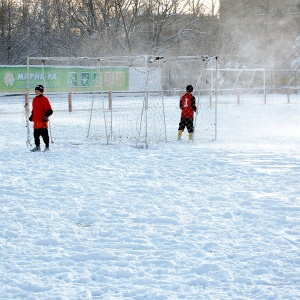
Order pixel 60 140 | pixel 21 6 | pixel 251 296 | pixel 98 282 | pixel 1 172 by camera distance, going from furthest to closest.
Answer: pixel 21 6 → pixel 60 140 → pixel 1 172 → pixel 98 282 → pixel 251 296

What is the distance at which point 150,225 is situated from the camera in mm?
6090

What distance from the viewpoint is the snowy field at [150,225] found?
4.45m

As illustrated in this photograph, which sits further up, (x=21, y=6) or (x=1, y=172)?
(x=21, y=6)

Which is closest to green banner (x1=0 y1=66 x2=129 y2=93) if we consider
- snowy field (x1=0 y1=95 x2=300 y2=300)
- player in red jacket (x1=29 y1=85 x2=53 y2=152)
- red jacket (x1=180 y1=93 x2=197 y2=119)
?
red jacket (x1=180 y1=93 x2=197 y2=119)

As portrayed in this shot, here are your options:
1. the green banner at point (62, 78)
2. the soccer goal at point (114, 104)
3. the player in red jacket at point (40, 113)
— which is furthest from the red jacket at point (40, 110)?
the green banner at point (62, 78)

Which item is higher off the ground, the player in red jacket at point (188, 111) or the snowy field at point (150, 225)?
the player in red jacket at point (188, 111)

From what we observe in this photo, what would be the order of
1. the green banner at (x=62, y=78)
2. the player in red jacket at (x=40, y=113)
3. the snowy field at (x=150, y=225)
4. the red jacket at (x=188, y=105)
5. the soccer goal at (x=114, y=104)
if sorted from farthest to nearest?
the green banner at (x=62, y=78) < the soccer goal at (x=114, y=104) < the red jacket at (x=188, y=105) < the player in red jacket at (x=40, y=113) < the snowy field at (x=150, y=225)

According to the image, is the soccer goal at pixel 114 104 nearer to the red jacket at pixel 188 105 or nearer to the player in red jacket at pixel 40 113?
the red jacket at pixel 188 105

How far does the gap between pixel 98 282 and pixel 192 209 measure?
2433 mm

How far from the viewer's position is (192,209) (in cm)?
673

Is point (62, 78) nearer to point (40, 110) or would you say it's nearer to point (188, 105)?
point (188, 105)

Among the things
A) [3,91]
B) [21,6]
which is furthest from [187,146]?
[21,6]

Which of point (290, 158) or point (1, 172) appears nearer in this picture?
point (1, 172)

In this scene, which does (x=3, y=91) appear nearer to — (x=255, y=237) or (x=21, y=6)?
(x=255, y=237)
